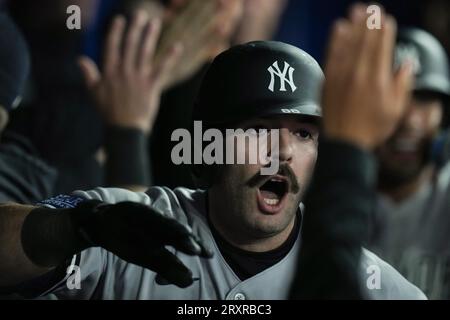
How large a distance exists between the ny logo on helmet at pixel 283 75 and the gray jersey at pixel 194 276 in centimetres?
27

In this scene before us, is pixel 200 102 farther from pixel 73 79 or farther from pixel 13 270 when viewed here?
pixel 73 79

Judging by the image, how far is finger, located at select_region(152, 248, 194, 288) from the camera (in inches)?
66.6

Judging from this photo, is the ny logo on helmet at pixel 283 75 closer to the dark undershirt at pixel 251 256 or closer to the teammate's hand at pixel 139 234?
the dark undershirt at pixel 251 256

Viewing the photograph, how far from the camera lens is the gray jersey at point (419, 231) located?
2.79 meters

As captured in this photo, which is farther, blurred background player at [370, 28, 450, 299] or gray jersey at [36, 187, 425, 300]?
blurred background player at [370, 28, 450, 299]

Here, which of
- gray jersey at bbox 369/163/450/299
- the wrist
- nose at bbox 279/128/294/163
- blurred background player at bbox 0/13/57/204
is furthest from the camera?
gray jersey at bbox 369/163/450/299

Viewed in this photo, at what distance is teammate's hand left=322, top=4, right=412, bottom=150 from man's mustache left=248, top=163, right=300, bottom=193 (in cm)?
33

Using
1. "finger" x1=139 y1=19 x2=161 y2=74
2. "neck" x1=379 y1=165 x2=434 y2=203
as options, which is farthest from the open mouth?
"neck" x1=379 y1=165 x2=434 y2=203

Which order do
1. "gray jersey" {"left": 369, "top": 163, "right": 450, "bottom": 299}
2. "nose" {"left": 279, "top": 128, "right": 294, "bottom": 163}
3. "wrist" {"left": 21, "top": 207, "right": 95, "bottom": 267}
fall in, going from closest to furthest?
"wrist" {"left": 21, "top": 207, "right": 95, "bottom": 267} < "nose" {"left": 279, "top": 128, "right": 294, "bottom": 163} < "gray jersey" {"left": 369, "top": 163, "right": 450, "bottom": 299}

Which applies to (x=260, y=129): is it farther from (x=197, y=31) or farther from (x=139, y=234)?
(x=197, y=31)

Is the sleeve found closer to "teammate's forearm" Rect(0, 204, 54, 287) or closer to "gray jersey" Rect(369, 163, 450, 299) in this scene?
"teammate's forearm" Rect(0, 204, 54, 287)

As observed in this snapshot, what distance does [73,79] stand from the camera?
2572mm
